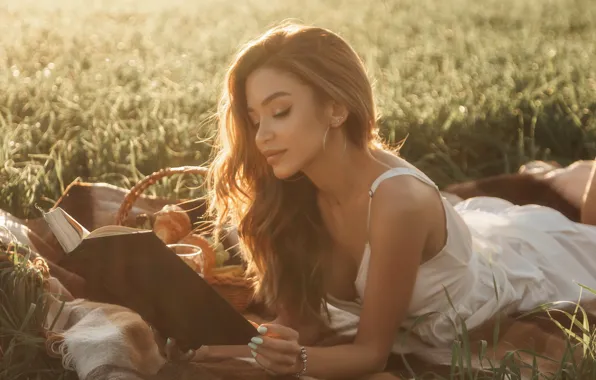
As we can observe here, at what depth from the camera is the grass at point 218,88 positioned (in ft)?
18.1

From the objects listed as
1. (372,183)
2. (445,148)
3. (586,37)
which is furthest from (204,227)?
(586,37)

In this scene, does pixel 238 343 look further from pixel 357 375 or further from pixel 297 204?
pixel 297 204

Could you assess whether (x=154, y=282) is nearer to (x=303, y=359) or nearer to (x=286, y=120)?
(x=303, y=359)

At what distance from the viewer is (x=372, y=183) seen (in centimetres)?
331

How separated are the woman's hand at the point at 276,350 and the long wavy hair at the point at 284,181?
2.15ft

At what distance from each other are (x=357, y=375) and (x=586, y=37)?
6766 mm

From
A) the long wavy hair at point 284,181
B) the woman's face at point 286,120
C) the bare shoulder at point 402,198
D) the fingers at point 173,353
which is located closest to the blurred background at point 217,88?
the long wavy hair at point 284,181

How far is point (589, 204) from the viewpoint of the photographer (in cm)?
454

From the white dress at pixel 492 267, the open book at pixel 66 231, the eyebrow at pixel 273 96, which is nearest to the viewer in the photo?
the open book at pixel 66 231

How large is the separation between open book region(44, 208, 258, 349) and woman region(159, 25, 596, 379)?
115 millimetres

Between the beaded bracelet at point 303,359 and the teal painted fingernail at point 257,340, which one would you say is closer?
the teal painted fingernail at point 257,340

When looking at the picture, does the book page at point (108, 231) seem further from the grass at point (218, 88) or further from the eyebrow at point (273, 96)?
the grass at point (218, 88)

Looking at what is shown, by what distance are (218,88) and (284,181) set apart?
11.4 feet

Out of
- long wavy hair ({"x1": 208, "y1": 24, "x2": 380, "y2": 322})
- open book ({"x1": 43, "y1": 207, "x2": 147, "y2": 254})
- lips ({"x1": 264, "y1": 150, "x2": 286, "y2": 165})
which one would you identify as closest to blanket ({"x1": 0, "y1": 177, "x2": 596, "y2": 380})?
long wavy hair ({"x1": 208, "y1": 24, "x2": 380, "y2": 322})
